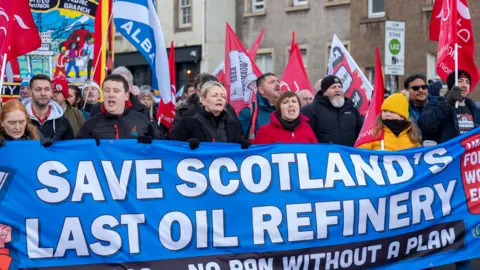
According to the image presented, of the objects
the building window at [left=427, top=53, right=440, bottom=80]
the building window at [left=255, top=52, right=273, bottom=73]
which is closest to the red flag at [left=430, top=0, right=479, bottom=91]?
the building window at [left=427, top=53, right=440, bottom=80]

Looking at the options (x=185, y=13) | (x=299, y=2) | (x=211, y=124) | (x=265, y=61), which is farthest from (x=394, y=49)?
(x=185, y=13)

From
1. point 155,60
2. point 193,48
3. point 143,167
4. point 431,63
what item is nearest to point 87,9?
point 155,60

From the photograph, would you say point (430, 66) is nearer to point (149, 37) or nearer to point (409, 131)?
point (149, 37)

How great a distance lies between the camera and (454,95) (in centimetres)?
971

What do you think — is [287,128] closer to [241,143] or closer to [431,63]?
[241,143]

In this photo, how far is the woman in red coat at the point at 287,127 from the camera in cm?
938

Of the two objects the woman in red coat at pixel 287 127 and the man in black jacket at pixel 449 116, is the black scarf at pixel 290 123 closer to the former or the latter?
the woman in red coat at pixel 287 127

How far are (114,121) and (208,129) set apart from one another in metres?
0.79

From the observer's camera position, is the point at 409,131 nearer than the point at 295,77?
Yes

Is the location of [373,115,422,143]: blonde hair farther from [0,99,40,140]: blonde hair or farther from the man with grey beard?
[0,99,40,140]: blonde hair

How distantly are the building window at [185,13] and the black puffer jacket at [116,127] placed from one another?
30.2 m

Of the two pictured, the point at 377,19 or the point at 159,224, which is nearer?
the point at 159,224

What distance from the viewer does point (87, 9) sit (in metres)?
18.2

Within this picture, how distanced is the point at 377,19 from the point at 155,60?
21339mm
